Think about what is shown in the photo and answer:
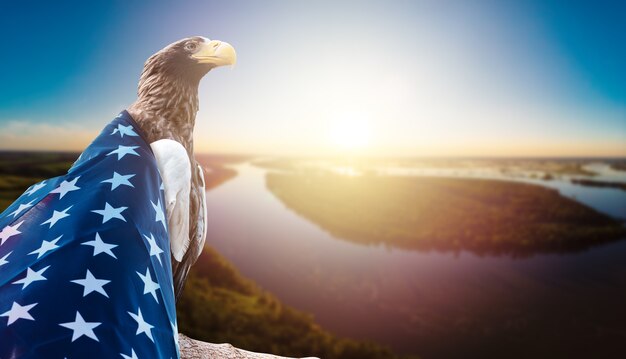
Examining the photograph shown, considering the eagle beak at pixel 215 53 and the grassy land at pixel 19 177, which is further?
the grassy land at pixel 19 177

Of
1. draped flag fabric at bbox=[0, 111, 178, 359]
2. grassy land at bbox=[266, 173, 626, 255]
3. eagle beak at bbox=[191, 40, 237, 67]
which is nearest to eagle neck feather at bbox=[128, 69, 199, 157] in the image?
eagle beak at bbox=[191, 40, 237, 67]

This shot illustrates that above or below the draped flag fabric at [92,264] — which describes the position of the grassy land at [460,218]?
below

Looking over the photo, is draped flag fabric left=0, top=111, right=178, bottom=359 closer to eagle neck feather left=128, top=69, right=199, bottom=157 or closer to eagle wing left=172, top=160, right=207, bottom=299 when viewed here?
eagle neck feather left=128, top=69, right=199, bottom=157

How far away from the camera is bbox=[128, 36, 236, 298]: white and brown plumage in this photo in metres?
1.63

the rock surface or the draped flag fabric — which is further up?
the draped flag fabric

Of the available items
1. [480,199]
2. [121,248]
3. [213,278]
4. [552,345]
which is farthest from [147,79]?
[480,199]

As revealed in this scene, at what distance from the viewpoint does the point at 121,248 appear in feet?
3.98

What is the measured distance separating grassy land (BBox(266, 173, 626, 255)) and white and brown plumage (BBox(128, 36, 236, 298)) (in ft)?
50.9

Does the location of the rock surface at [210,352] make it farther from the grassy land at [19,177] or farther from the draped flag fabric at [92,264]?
the grassy land at [19,177]

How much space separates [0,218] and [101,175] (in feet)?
1.70

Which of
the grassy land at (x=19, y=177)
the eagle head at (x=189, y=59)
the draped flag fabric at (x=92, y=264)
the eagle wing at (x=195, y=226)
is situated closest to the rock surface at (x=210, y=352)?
the eagle wing at (x=195, y=226)

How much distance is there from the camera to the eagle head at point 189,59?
2119 millimetres

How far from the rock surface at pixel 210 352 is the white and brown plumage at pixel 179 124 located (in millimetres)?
843

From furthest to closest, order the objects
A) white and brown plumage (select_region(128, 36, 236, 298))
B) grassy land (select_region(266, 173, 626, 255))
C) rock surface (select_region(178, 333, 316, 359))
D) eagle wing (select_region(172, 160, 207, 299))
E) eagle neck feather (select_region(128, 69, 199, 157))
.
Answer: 1. grassy land (select_region(266, 173, 626, 255))
2. rock surface (select_region(178, 333, 316, 359))
3. eagle wing (select_region(172, 160, 207, 299))
4. eagle neck feather (select_region(128, 69, 199, 157))
5. white and brown plumage (select_region(128, 36, 236, 298))
